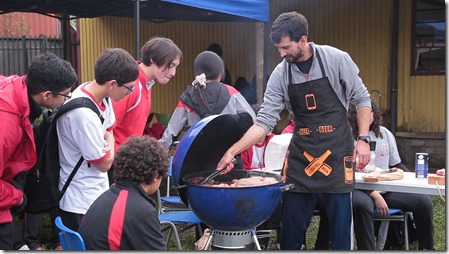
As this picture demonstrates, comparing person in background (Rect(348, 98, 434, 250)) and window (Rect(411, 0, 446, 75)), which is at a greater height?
window (Rect(411, 0, 446, 75))

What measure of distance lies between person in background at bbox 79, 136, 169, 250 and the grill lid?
27.9 inches

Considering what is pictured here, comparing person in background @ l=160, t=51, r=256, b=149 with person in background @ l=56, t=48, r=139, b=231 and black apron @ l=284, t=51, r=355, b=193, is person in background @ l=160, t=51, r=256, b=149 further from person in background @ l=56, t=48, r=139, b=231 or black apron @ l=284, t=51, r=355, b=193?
person in background @ l=56, t=48, r=139, b=231

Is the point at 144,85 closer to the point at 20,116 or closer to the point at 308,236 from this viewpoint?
the point at 20,116

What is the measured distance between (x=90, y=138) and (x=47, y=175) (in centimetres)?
35

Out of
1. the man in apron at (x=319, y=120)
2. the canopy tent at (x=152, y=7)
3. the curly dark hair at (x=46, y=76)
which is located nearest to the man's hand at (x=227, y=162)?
the man in apron at (x=319, y=120)

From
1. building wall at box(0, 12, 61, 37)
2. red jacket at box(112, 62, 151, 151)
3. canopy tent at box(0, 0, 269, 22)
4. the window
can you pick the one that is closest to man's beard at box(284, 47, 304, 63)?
red jacket at box(112, 62, 151, 151)

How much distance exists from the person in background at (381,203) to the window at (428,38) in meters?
5.05

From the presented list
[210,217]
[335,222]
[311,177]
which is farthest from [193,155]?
[335,222]

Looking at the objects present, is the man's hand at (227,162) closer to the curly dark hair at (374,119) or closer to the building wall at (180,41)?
the curly dark hair at (374,119)

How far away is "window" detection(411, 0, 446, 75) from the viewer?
31.4 feet

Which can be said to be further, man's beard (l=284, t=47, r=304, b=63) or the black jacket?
man's beard (l=284, t=47, r=304, b=63)

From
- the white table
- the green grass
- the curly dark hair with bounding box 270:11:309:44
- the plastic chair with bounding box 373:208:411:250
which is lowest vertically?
the green grass

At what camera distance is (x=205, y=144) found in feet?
12.0

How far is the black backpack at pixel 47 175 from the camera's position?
128 inches
